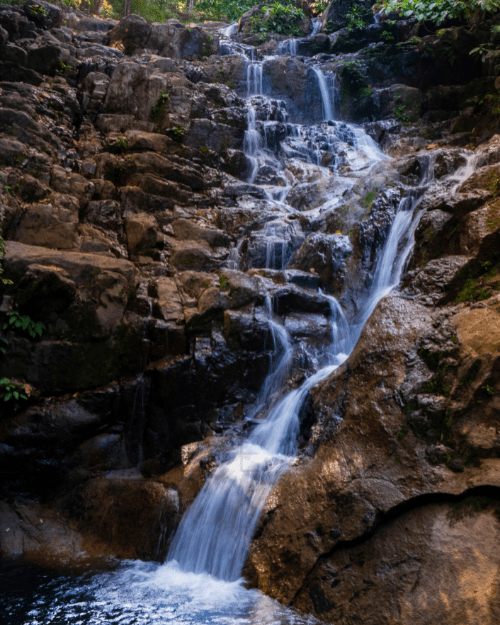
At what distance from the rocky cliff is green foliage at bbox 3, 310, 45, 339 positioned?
6 cm

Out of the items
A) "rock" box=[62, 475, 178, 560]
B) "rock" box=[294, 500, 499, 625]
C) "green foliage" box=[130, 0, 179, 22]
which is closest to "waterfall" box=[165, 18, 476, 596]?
"rock" box=[62, 475, 178, 560]

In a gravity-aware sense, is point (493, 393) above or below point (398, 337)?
below

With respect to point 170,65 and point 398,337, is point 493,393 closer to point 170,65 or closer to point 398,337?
point 398,337

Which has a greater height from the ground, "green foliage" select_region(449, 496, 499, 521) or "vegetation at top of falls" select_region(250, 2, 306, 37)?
"vegetation at top of falls" select_region(250, 2, 306, 37)

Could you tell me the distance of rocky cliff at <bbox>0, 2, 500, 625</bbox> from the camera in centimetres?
374

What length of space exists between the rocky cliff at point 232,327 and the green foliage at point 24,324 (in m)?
0.06

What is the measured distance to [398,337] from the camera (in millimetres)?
4734

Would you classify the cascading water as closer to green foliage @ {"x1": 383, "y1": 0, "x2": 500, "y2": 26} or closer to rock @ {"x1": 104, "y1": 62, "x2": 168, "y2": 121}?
rock @ {"x1": 104, "y1": 62, "x2": 168, "y2": 121}

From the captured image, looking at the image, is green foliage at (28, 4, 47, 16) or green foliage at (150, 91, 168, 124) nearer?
green foliage at (150, 91, 168, 124)

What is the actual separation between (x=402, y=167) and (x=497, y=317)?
24.0 ft

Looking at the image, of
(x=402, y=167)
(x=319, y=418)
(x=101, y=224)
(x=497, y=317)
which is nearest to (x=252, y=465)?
(x=319, y=418)

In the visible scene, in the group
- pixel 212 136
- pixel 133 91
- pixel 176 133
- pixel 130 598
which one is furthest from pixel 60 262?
pixel 133 91

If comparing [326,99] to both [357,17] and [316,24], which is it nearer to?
[357,17]

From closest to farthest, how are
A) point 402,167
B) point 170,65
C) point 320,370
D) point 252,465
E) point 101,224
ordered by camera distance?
point 252,465
point 320,370
point 101,224
point 402,167
point 170,65
